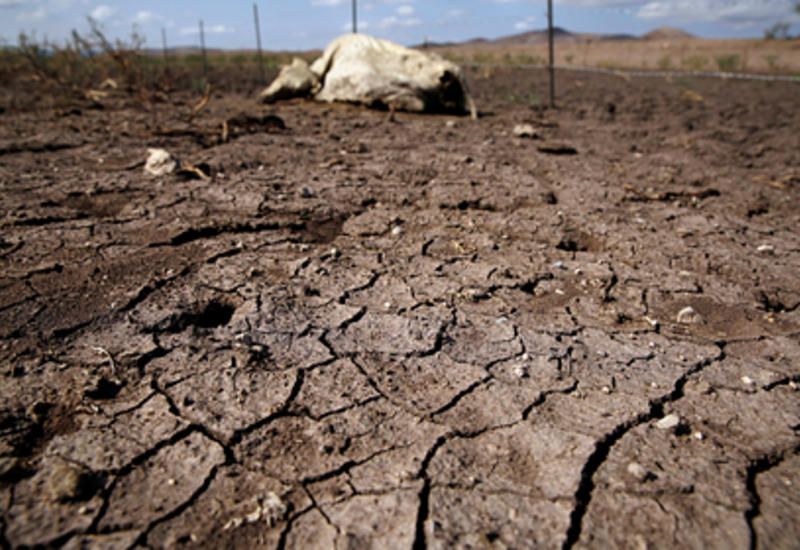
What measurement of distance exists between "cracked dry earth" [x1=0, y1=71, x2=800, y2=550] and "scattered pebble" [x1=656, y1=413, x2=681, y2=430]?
1 centimetres

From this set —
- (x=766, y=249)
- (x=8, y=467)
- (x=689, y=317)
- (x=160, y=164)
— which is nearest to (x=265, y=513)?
(x=8, y=467)

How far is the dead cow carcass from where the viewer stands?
22.3 ft

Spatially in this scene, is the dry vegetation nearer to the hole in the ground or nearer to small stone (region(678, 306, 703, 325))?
small stone (region(678, 306, 703, 325))

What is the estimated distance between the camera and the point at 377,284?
239 centimetres

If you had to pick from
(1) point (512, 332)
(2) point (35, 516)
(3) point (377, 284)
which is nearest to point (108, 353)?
(2) point (35, 516)

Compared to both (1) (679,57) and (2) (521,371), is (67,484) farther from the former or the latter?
(1) (679,57)

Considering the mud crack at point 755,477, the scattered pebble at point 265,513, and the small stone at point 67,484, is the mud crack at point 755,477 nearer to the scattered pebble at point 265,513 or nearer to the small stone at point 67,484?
the scattered pebble at point 265,513

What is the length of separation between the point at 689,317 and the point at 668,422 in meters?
0.78

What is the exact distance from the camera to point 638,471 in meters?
1.40

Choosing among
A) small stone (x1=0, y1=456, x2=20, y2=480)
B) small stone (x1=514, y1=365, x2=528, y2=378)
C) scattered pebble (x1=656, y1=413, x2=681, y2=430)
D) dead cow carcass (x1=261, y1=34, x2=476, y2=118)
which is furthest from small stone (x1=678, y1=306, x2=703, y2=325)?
dead cow carcass (x1=261, y1=34, x2=476, y2=118)

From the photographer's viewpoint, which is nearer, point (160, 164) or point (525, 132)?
point (160, 164)

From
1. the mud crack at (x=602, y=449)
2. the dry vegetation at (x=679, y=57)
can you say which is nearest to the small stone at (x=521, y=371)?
the mud crack at (x=602, y=449)

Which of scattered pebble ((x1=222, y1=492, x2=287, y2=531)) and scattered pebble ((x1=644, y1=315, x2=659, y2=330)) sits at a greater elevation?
scattered pebble ((x1=644, y1=315, x2=659, y2=330))

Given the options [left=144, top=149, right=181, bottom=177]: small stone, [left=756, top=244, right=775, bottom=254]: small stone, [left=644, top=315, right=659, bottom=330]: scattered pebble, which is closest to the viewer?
[left=644, top=315, right=659, bottom=330]: scattered pebble
